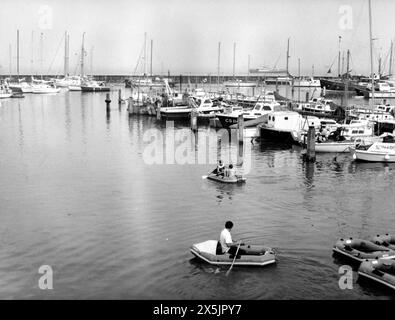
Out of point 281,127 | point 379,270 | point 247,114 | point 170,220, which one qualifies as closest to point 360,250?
point 379,270

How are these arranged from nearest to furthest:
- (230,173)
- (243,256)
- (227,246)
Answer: (243,256), (227,246), (230,173)

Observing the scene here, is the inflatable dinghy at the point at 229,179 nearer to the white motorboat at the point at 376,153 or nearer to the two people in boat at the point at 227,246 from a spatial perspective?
the white motorboat at the point at 376,153

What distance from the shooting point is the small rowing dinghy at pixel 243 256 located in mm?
21938

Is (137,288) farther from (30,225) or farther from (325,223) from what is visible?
(325,223)

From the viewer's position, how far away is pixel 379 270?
20.7 m

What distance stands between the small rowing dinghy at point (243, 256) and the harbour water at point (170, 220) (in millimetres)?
328

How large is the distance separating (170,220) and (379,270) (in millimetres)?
11580

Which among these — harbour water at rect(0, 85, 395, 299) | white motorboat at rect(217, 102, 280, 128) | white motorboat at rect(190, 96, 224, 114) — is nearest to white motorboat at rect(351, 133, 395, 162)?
harbour water at rect(0, 85, 395, 299)

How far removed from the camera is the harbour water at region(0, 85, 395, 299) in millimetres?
20578

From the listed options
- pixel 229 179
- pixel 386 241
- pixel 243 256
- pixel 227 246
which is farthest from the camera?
pixel 229 179

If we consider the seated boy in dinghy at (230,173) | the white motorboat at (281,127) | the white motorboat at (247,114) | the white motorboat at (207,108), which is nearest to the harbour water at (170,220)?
the seated boy in dinghy at (230,173)

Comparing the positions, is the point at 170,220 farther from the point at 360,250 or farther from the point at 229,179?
the point at 360,250

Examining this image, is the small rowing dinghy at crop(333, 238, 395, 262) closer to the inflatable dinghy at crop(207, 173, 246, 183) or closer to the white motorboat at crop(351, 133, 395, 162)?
the inflatable dinghy at crop(207, 173, 246, 183)
